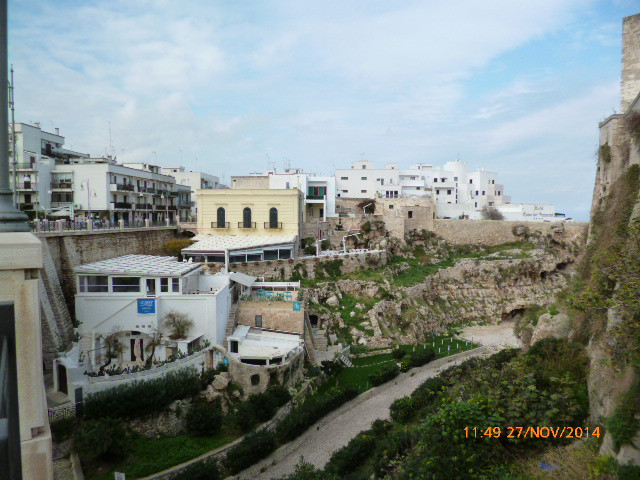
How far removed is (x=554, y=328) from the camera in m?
18.5

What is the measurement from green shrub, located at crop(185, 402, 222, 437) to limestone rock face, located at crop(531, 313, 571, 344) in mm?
13015

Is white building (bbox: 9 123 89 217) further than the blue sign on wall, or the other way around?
white building (bbox: 9 123 89 217)

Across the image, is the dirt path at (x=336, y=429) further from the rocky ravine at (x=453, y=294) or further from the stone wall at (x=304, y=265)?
the stone wall at (x=304, y=265)

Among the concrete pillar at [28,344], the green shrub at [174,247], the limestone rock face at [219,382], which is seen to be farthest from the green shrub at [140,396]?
the green shrub at [174,247]

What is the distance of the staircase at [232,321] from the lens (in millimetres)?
21664

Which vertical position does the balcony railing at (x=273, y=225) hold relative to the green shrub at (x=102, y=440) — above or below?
above

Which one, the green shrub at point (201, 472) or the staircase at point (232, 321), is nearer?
the green shrub at point (201, 472)

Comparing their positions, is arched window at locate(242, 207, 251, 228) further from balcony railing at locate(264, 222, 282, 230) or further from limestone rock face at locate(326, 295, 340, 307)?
limestone rock face at locate(326, 295, 340, 307)

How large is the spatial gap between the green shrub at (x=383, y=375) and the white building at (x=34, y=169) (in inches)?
997

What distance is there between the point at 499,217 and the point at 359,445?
4286 cm

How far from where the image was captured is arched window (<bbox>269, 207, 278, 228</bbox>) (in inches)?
1371

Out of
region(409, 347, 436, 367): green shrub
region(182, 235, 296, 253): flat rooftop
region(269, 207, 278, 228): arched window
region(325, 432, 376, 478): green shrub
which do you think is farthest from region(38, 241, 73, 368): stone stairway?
region(269, 207, 278, 228): arched window

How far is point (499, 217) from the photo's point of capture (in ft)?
169

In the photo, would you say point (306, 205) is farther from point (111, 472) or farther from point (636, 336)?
point (636, 336)
